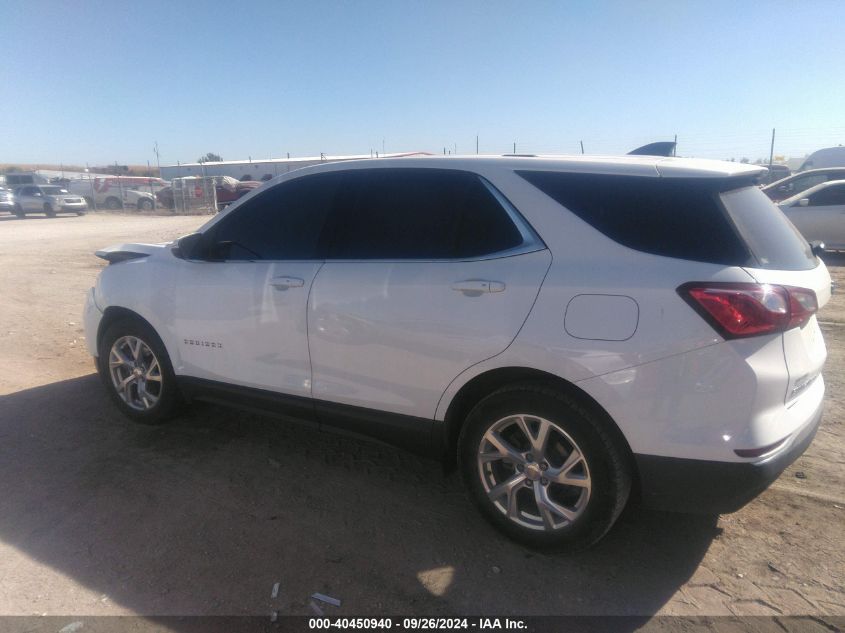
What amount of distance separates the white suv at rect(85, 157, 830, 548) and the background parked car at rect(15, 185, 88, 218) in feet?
106

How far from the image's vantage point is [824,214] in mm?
11570

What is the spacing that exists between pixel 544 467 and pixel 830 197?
11873 millimetres

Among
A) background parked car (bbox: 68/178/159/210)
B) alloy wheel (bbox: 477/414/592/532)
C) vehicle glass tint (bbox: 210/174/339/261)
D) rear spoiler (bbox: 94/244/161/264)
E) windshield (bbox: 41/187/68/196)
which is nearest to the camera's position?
alloy wheel (bbox: 477/414/592/532)

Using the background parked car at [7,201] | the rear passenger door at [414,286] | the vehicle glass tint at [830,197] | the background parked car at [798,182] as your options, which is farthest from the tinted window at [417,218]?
the background parked car at [7,201]

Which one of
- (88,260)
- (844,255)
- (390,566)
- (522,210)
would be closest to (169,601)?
(390,566)

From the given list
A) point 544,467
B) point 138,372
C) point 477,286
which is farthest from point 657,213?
point 138,372

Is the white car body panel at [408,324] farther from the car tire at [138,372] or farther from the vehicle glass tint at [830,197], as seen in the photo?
the vehicle glass tint at [830,197]

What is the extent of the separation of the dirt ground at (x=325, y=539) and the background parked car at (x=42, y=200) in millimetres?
31198

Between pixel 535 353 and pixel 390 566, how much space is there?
1.20 meters

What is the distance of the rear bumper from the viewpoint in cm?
239

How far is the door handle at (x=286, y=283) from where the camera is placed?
343cm

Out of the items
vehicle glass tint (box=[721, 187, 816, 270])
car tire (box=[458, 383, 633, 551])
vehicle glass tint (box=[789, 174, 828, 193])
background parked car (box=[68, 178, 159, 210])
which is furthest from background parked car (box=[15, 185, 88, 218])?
vehicle glass tint (box=[721, 187, 816, 270])

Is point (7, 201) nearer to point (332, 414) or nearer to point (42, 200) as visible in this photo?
point (42, 200)

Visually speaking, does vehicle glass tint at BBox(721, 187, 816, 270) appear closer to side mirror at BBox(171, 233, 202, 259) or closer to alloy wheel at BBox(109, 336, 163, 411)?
side mirror at BBox(171, 233, 202, 259)
